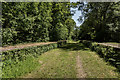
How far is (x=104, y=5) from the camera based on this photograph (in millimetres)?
21125

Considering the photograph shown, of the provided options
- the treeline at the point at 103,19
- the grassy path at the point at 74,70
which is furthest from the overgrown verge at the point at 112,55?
the treeline at the point at 103,19

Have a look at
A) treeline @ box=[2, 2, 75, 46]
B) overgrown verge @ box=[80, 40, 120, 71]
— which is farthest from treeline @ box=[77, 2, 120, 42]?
overgrown verge @ box=[80, 40, 120, 71]

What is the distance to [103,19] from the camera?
2538 centimetres

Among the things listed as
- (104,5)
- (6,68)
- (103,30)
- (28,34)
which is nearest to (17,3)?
(28,34)

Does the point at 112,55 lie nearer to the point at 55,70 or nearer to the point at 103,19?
the point at 55,70

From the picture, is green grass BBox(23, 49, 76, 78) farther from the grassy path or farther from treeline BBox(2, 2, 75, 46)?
treeline BBox(2, 2, 75, 46)

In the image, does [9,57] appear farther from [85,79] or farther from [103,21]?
[103,21]

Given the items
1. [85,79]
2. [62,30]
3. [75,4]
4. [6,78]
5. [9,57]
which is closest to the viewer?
[75,4]

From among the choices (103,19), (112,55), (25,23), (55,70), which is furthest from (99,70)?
(103,19)

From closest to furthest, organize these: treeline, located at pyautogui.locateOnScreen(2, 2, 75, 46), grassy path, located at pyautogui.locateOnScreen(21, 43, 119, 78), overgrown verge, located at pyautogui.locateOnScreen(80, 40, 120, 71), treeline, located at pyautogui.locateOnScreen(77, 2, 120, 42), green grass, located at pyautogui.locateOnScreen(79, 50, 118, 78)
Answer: green grass, located at pyautogui.locateOnScreen(79, 50, 118, 78), grassy path, located at pyautogui.locateOnScreen(21, 43, 119, 78), overgrown verge, located at pyautogui.locateOnScreen(80, 40, 120, 71), treeline, located at pyautogui.locateOnScreen(2, 2, 75, 46), treeline, located at pyautogui.locateOnScreen(77, 2, 120, 42)

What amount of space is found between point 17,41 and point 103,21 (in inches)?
966

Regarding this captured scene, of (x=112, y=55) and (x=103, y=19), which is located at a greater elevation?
(x=103, y=19)

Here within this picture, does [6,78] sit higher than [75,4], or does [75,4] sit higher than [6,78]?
[75,4]

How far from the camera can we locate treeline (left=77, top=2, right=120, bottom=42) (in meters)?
20.3
